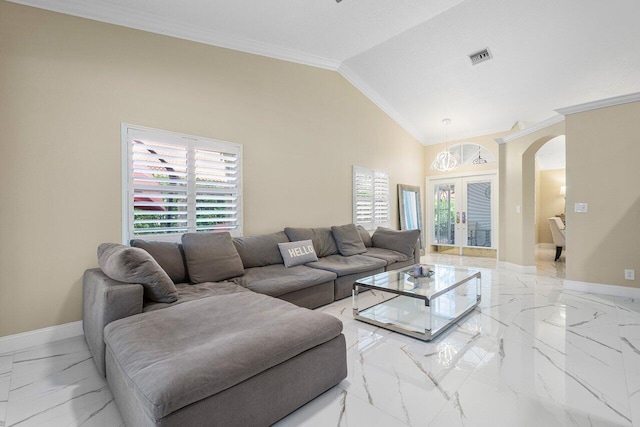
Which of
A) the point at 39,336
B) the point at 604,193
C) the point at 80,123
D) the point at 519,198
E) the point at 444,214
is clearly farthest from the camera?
the point at 444,214

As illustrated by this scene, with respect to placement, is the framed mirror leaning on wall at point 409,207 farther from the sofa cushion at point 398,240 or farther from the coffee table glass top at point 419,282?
the coffee table glass top at point 419,282

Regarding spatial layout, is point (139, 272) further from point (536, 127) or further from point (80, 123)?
point (536, 127)

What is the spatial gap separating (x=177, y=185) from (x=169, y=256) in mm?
844

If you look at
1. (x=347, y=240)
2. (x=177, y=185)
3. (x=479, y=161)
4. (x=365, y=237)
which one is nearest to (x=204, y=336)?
(x=177, y=185)

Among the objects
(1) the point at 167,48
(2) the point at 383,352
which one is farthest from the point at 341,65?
(2) the point at 383,352

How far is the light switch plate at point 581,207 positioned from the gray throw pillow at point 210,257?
4581 millimetres

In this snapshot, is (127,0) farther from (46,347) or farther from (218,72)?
(46,347)

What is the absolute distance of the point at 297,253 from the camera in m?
3.71

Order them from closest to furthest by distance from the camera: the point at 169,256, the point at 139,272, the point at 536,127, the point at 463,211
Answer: the point at 139,272 → the point at 169,256 → the point at 536,127 → the point at 463,211

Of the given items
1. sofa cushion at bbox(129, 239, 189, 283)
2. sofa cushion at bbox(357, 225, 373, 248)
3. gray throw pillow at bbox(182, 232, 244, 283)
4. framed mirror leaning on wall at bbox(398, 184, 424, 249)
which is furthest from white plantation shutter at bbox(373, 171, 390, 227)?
sofa cushion at bbox(129, 239, 189, 283)

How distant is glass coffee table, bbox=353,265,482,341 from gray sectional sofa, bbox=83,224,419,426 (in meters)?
0.63

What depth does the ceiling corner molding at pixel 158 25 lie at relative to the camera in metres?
2.53

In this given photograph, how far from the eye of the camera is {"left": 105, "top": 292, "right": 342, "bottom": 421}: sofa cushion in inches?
46.1

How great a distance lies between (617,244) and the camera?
3.74 metres
